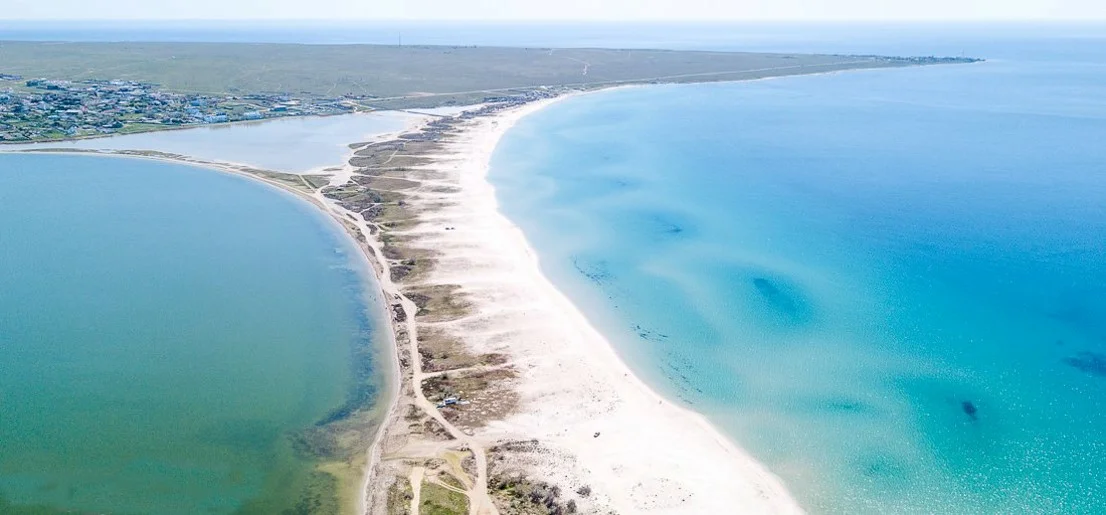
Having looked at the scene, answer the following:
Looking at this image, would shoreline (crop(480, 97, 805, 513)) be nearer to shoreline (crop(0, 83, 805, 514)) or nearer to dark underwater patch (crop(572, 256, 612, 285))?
shoreline (crop(0, 83, 805, 514))

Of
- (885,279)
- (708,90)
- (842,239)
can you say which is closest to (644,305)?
(885,279)

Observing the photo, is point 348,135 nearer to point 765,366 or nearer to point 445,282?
point 445,282

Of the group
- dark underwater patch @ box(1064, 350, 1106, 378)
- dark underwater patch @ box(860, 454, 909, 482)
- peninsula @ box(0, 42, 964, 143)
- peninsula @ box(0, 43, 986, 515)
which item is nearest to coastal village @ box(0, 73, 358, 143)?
peninsula @ box(0, 42, 964, 143)

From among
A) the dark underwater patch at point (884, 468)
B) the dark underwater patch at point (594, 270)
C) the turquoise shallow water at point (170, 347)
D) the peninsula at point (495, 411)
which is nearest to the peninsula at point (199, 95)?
the turquoise shallow water at point (170, 347)

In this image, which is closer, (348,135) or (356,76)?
(348,135)

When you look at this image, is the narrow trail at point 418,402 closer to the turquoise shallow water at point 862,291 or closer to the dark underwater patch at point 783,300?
the turquoise shallow water at point 862,291
